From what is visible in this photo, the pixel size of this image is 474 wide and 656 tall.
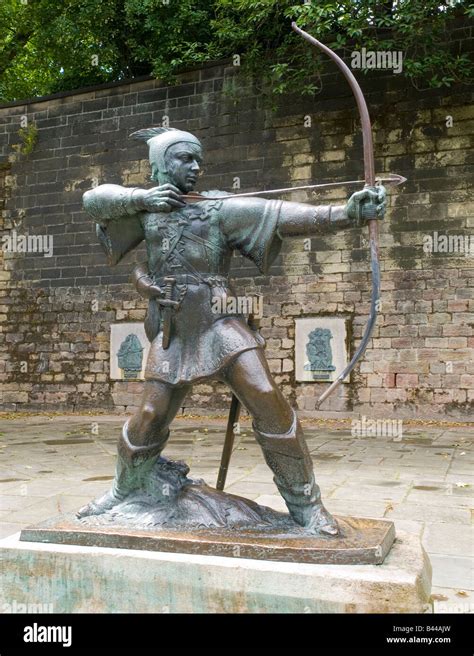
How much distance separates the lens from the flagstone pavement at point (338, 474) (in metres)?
3.70

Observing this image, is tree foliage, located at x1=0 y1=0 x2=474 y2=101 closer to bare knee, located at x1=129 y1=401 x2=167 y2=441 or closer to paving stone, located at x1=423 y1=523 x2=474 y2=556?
paving stone, located at x1=423 y1=523 x2=474 y2=556

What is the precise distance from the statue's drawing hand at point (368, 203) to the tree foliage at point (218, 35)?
6.48 m

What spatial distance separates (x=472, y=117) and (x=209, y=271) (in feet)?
24.9

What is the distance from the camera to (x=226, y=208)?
2824mm

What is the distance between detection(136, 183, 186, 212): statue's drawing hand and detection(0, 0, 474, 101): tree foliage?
629 centimetres

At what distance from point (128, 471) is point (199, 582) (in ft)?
2.02

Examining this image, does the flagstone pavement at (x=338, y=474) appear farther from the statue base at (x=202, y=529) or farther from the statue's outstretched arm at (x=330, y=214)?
the statue's outstretched arm at (x=330, y=214)

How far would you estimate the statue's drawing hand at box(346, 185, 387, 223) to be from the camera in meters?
2.45

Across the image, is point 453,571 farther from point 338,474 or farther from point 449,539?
point 338,474

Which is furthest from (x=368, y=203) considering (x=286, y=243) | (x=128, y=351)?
(x=128, y=351)

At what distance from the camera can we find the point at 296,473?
2639 mm

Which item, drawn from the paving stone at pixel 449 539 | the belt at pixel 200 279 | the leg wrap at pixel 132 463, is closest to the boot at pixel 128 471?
the leg wrap at pixel 132 463

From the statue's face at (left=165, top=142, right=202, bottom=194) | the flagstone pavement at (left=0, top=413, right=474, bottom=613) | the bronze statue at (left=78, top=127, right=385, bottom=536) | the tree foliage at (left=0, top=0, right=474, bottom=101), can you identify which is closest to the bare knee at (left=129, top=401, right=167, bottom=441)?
the bronze statue at (left=78, top=127, right=385, bottom=536)
